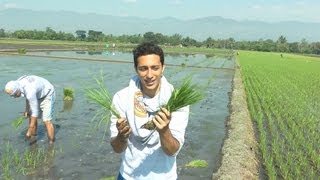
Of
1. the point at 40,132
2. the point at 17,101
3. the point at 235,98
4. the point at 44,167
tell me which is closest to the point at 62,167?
the point at 44,167

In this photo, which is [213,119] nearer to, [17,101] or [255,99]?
[255,99]

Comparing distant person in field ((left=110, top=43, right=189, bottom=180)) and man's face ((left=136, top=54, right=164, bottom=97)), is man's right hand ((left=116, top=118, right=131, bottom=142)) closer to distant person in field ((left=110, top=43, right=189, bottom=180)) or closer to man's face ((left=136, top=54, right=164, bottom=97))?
distant person in field ((left=110, top=43, right=189, bottom=180))

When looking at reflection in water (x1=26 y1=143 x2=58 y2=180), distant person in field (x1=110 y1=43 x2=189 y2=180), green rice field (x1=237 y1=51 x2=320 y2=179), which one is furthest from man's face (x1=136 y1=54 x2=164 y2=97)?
green rice field (x1=237 y1=51 x2=320 y2=179)

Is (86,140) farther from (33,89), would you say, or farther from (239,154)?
(239,154)

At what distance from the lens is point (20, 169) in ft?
18.8

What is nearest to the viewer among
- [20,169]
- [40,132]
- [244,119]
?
[20,169]

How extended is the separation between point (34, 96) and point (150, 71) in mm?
4534

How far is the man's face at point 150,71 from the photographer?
2244mm

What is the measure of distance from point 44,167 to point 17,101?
6000mm

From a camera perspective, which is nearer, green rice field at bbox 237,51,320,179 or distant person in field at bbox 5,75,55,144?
distant person in field at bbox 5,75,55,144

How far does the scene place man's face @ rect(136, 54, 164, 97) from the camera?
2244mm

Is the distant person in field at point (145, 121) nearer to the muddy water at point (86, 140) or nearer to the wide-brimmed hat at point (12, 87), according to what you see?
the muddy water at point (86, 140)

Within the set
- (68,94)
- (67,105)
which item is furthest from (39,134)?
(68,94)

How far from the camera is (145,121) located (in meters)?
2.27
